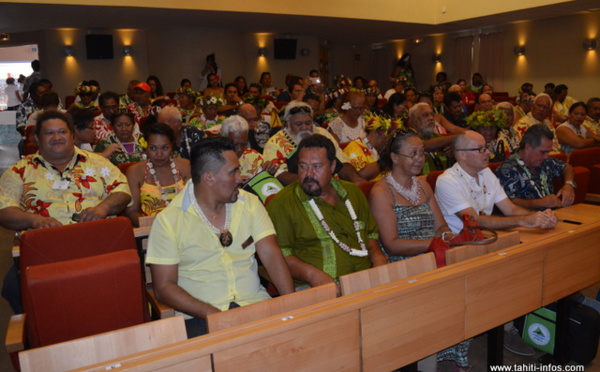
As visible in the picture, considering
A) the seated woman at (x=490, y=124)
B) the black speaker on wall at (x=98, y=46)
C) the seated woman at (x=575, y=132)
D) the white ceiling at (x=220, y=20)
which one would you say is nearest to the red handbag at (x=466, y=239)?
the seated woman at (x=490, y=124)

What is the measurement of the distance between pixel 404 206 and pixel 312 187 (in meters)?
0.68

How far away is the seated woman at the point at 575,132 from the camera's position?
6.22 metres

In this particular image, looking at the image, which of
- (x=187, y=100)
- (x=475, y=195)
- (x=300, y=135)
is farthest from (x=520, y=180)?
(x=187, y=100)

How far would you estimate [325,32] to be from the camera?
51.2ft

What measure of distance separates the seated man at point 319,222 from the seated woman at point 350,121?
107 inches

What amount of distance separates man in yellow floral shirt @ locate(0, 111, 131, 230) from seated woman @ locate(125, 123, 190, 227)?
32 centimetres

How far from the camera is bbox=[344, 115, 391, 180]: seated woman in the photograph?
461 centimetres

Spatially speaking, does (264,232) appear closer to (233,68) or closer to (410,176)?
(410,176)

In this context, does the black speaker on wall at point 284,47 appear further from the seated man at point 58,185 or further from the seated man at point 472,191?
the seated man at point 58,185

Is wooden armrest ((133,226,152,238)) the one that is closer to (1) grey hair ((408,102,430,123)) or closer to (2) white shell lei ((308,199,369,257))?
(2) white shell lei ((308,199,369,257))

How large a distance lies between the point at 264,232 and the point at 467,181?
1.64 metres

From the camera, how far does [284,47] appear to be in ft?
51.6

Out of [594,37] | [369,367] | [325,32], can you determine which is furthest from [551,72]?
[369,367]

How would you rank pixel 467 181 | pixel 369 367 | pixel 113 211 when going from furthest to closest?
pixel 467 181 < pixel 113 211 < pixel 369 367
